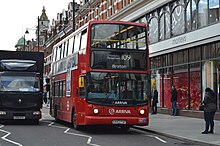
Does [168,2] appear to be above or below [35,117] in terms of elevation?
above

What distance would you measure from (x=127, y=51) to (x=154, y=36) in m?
14.3

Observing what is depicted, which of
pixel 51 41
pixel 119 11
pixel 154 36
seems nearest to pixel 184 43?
pixel 154 36

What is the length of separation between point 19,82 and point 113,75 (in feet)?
20.4

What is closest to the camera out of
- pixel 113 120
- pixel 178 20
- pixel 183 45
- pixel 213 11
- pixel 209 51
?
pixel 113 120

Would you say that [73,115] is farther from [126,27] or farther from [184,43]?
[184,43]

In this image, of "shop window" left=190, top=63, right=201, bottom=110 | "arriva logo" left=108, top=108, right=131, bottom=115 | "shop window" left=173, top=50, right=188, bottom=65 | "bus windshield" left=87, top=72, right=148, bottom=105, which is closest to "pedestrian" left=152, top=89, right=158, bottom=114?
"shop window" left=173, top=50, right=188, bottom=65

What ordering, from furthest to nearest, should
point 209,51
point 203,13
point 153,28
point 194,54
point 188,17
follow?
point 153,28
point 188,17
point 194,54
point 203,13
point 209,51

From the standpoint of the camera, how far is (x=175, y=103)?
26.0 m

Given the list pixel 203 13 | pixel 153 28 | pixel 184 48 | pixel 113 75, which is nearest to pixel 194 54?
pixel 184 48

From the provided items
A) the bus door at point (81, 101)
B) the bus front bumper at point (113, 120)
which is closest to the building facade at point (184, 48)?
the bus front bumper at point (113, 120)

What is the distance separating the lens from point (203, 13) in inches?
927

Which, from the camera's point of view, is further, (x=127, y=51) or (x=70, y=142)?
(x=127, y=51)

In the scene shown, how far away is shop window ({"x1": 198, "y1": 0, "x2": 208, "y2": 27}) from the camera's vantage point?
23.2 metres

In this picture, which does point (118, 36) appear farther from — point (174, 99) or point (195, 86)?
point (174, 99)
